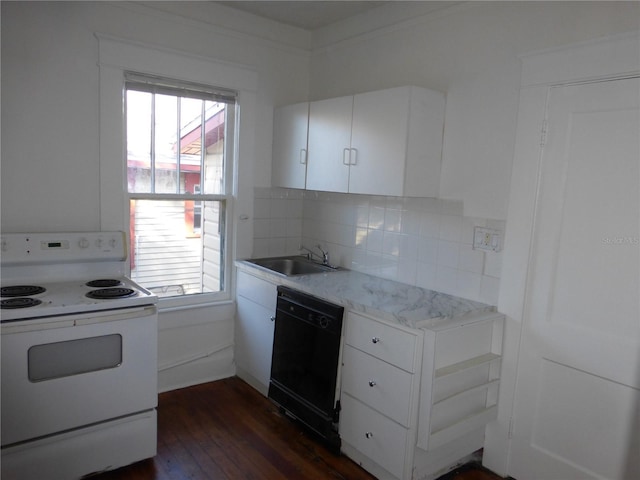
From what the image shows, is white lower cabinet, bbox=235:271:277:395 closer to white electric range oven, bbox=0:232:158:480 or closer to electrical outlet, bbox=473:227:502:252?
white electric range oven, bbox=0:232:158:480

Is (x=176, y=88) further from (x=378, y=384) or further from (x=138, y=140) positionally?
(x=378, y=384)

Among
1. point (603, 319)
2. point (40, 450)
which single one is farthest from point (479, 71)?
point (40, 450)

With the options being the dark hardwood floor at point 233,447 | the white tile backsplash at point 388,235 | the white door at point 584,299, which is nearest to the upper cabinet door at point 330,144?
the white tile backsplash at point 388,235

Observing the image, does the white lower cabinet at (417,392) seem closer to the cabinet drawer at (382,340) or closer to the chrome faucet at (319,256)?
the cabinet drawer at (382,340)

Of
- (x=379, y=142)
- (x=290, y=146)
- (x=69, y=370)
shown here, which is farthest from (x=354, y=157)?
(x=69, y=370)

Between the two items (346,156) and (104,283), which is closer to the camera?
(104,283)

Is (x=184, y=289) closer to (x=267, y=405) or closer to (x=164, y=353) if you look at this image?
(x=164, y=353)

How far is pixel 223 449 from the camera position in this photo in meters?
2.54

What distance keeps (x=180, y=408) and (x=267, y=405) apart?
55 centimetres

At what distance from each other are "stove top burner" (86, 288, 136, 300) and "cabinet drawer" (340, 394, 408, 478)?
4.11 feet

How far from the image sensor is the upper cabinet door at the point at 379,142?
8.20 feet

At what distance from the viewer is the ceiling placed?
9.87 feet

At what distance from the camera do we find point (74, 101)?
266 centimetres

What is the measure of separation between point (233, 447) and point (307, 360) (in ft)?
2.03
